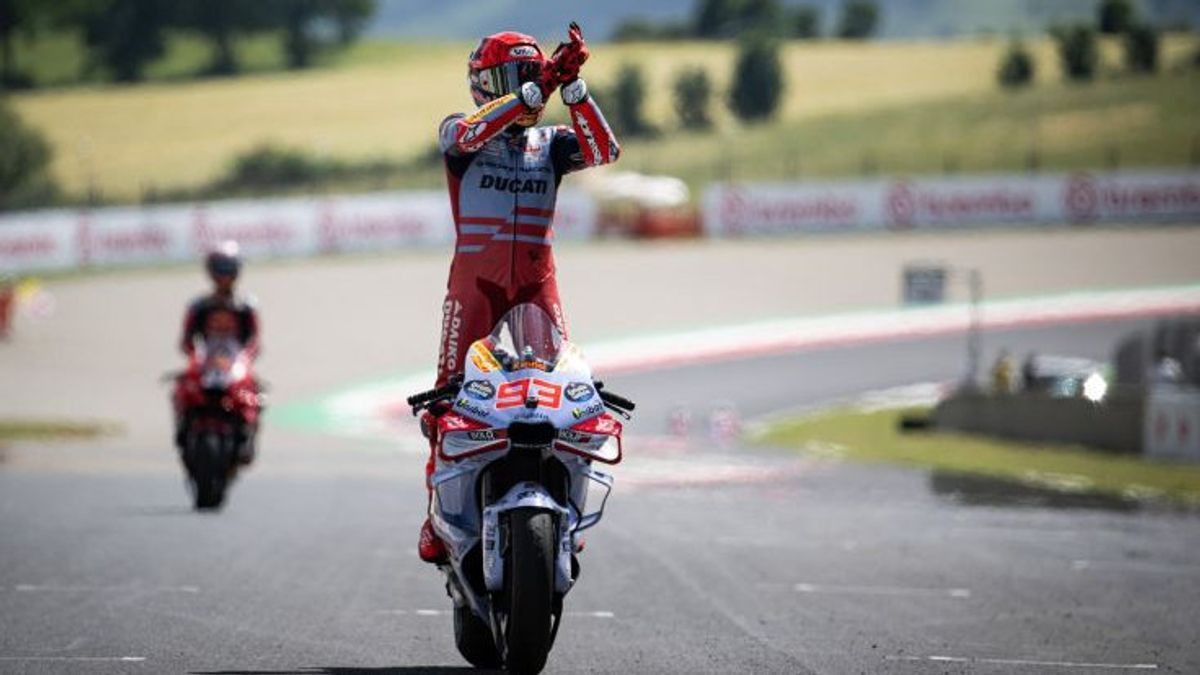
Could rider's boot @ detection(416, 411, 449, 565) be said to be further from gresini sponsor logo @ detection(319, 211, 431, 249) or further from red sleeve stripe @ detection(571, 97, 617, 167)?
gresini sponsor logo @ detection(319, 211, 431, 249)

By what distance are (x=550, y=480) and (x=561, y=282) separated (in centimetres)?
4017

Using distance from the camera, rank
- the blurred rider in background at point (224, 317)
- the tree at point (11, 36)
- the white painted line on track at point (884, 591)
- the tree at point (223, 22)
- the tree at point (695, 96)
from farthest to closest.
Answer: the tree at point (223, 22), the tree at point (11, 36), the tree at point (695, 96), the blurred rider in background at point (224, 317), the white painted line on track at point (884, 591)

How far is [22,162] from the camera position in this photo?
68812 millimetres

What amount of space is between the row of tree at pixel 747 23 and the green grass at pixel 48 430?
232 ft

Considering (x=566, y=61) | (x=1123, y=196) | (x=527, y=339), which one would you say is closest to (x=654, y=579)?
(x=527, y=339)

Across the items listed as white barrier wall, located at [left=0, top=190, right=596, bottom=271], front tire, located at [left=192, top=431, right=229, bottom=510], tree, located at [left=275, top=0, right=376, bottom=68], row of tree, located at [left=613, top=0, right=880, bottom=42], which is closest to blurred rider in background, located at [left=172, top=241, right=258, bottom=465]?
front tire, located at [left=192, top=431, right=229, bottom=510]

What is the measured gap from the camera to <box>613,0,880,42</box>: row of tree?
99125 mm

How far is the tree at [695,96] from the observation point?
76.2 meters

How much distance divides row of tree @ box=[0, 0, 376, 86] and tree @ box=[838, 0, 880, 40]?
22.6 metres

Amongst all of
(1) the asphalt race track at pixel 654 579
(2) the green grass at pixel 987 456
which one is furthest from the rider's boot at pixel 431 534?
(2) the green grass at pixel 987 456

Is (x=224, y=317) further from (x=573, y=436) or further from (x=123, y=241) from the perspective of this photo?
(x=123, y=241)

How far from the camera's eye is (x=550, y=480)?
796 centimetres

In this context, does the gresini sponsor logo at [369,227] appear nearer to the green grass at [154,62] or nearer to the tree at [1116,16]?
the green grass at [154,62]

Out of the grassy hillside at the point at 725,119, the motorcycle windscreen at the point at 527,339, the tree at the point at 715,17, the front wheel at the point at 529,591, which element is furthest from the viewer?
the tree at the point at 715,17
